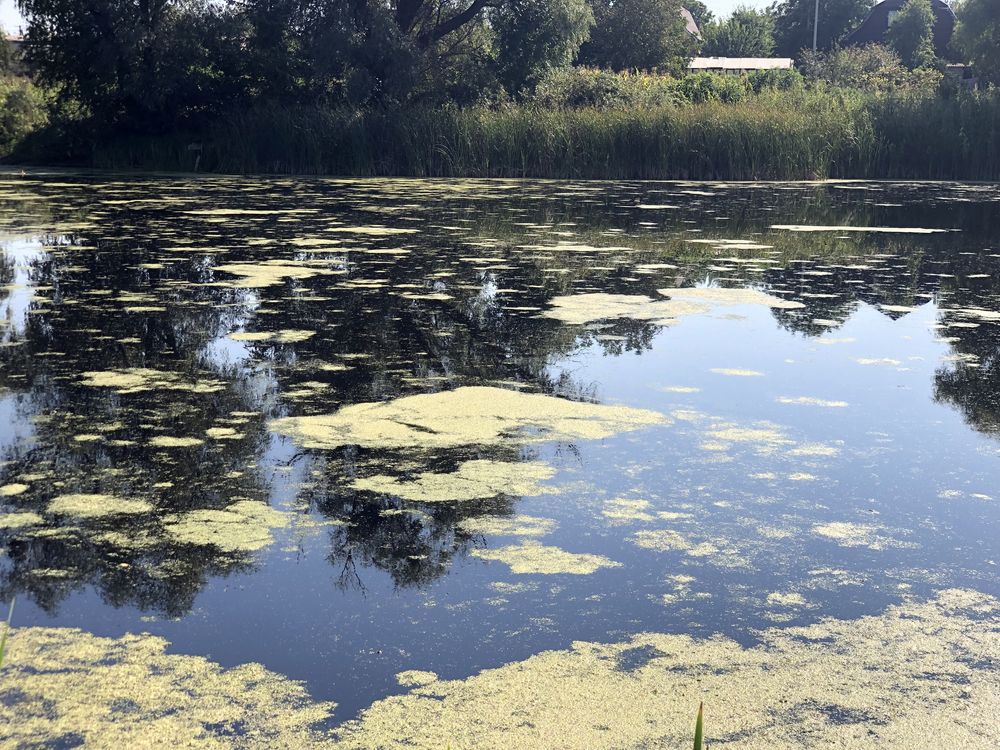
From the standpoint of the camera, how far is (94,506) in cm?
299

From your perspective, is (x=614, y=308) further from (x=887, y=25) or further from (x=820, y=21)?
(x=820, y=21)

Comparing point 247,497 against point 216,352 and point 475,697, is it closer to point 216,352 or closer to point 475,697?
point 475,697

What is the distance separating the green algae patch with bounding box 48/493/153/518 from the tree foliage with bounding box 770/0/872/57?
57.3 meters

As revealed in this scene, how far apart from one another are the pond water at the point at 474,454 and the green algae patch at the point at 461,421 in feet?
0.05

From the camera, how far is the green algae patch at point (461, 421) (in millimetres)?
3641

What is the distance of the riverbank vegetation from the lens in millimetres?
16047

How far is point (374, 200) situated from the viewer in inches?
488

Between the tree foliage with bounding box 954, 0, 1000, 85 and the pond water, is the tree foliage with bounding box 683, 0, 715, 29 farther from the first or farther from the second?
the pond water

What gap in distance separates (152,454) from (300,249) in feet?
16.4

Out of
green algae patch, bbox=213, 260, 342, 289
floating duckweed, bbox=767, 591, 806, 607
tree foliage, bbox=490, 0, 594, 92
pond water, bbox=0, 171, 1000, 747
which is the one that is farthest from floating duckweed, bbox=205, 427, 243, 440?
tree foliage, bbox=490, 0, 594, 92

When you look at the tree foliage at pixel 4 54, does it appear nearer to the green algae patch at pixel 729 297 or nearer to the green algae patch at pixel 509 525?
the green algae patch at pixel 729 297

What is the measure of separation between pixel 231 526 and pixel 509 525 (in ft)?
2.24

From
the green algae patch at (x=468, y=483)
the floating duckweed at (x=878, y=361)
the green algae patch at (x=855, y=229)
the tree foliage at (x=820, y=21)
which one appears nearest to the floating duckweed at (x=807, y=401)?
the floating duckweed at (x=878, y=361)

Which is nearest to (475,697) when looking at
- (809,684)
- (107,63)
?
(809,684)
